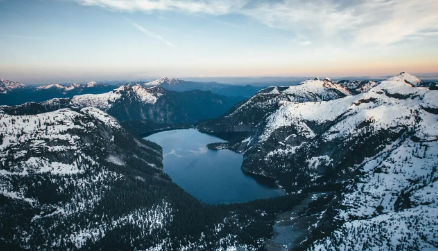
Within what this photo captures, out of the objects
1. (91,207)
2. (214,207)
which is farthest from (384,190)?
(91,207)

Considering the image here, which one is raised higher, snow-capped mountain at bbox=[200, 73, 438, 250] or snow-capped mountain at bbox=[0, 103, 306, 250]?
snow-capped mountain at bbox=[200, 73, 438, 250]

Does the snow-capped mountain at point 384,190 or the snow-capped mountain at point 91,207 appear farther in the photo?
the snow-capped mountain at point 91,207

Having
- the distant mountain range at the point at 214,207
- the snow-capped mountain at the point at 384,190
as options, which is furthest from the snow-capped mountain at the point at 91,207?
the snow-capped mountain at the point at 384,190

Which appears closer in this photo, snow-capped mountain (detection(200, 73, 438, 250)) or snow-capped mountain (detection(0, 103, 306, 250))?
snow-capped mountain (detection(200, 73, 438, 250))

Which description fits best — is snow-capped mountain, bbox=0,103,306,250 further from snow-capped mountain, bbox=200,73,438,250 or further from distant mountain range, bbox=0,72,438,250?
snow-capped mountain, bbox=200,73,438,250

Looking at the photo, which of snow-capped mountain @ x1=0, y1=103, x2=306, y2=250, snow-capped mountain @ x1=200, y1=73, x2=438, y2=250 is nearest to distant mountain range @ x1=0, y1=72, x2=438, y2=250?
snow-capped mountain @ x1=200, y1=73, x2=438, y2=250

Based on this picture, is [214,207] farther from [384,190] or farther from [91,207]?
[384,190]

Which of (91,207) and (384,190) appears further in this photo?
(91,207)

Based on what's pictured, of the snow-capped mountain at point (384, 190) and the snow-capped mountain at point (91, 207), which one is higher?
the snow-capped mountain at point (384, 190)

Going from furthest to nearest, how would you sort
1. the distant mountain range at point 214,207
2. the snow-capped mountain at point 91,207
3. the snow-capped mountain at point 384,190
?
the snow-capped mountain at point 91,207, the distant mountain range at point 214,207, the snow-capped mountain at point 384,190

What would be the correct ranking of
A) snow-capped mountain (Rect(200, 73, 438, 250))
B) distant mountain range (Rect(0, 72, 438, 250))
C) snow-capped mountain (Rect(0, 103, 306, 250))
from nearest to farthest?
snow-capped mountain (Rect(200, 73, 438, 250)) < distant mountain range (Rect(0, 72, 438, 250)) < snow-capped mountain (Rect(0, 103, 306, 250))

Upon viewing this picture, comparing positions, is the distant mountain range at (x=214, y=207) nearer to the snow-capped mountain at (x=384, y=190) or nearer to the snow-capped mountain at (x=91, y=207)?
the snow-capped mountain at (x=384, y=190)
